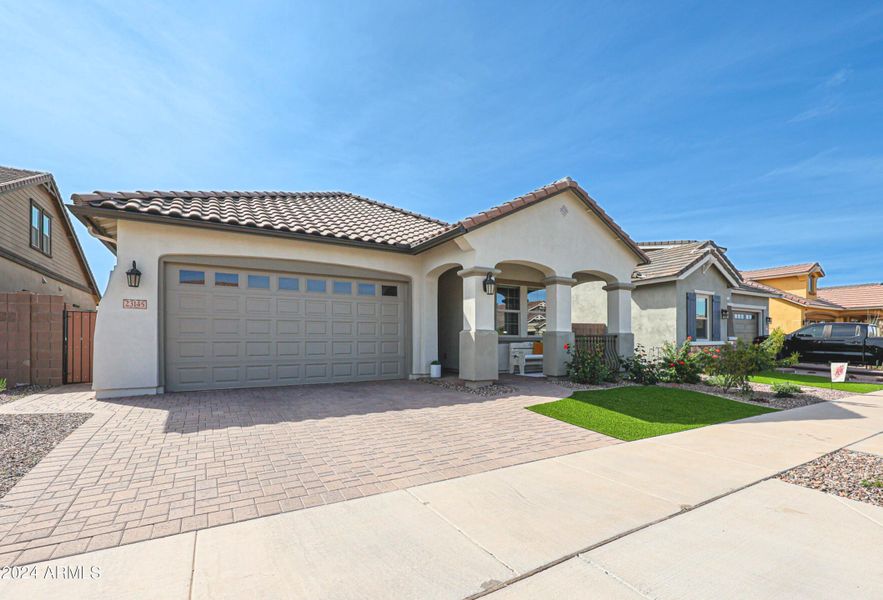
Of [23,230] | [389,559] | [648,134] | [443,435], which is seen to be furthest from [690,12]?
[23,230]

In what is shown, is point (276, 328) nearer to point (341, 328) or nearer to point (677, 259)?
point (341, 328)

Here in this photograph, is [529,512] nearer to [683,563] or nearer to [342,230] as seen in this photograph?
[683,563]

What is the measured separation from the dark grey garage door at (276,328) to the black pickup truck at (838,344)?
16.5 metres

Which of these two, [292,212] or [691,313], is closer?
[292,212]

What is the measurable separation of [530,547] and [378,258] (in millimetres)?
8497

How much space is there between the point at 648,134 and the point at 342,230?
35.0 feet

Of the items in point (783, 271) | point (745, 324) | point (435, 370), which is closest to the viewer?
point (435, 370)

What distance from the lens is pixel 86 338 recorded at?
999 cm

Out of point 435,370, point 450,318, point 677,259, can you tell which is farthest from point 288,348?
point 677,259

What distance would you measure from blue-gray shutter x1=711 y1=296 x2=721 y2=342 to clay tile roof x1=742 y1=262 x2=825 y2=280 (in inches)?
614

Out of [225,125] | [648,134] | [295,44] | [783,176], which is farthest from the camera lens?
[783,176]

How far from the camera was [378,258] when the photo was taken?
10578 mm

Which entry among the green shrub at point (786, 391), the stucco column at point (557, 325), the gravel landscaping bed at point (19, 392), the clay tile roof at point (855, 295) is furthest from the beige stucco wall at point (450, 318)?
the clay tile roof at point (855, 295)

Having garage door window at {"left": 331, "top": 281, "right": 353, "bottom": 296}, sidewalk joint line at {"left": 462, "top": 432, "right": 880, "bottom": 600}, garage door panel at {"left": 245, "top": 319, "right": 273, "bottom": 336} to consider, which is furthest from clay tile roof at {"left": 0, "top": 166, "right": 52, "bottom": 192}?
sidewalk joint line at {"left": 462, "top": 432, "right": 880, "bottom": 600}
